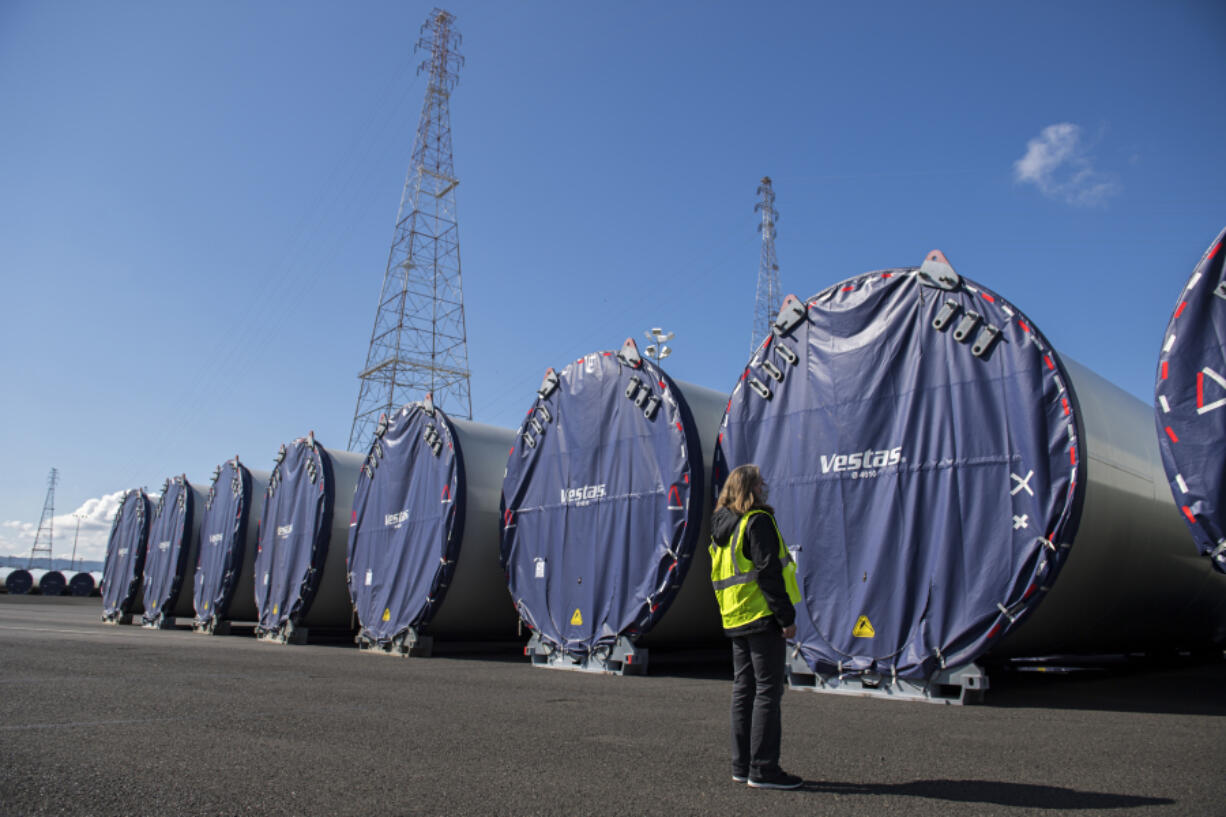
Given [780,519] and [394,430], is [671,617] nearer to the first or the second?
[780,519]

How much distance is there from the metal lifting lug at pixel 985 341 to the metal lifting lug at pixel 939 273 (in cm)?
53

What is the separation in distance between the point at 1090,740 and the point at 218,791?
4.88m

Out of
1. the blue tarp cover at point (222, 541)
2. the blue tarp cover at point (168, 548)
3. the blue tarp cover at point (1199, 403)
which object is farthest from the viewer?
the blue tarp cover at point (168, 548)

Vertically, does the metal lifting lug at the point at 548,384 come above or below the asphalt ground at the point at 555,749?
above

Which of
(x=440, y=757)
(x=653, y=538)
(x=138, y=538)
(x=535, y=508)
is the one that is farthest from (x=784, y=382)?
(x=138, y=538)

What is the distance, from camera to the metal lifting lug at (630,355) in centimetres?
1037

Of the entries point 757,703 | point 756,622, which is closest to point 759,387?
point 756,622

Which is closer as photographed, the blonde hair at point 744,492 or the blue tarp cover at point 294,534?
the blonde hair at point 744,492

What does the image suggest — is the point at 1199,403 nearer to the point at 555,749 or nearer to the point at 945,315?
the point at 945,315

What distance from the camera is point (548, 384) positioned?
39.1 ft

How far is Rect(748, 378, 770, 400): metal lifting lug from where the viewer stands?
9.11m

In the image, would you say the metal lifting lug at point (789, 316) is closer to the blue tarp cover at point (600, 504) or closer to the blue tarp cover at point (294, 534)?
the blue tarp cover at point (600, 504)

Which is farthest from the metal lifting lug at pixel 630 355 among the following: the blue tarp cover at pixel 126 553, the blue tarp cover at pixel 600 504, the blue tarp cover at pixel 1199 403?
the blue tarp cover at pixel 126 553

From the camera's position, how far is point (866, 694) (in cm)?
750
